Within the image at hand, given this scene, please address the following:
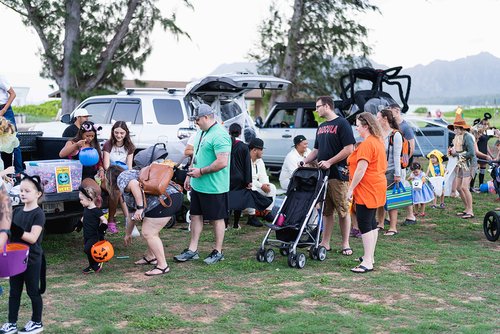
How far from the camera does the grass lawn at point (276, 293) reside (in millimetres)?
5410

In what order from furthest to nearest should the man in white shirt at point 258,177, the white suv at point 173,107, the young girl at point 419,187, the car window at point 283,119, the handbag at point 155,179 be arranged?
the car window at point 283,119, the white suv at point 173,107, the young girl at point 419,187, the man in white shirt at point 258,177, the handbag at point 155,179

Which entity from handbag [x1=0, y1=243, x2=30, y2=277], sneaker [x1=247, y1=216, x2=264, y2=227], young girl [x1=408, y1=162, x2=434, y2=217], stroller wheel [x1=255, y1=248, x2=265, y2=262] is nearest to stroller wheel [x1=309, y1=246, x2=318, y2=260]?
stroller wheel [x1=255, y1=248, x2=265, y2=262]

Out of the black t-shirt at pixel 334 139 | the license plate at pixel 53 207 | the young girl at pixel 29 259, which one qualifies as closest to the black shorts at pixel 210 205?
the black t-shirt at pixel 334 139

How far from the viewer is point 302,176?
7941 mm

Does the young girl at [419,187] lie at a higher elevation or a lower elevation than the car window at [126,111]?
lower

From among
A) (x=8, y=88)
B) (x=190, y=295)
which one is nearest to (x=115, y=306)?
(x=190, y=295)

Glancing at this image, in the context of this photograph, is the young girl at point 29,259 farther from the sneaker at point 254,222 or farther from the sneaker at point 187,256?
the sneaker at point 254,222

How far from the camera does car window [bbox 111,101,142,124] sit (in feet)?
39.4

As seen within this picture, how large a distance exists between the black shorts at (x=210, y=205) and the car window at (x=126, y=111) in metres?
4.69

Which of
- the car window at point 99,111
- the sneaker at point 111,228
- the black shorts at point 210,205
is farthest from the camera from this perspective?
the car window at point 99,111

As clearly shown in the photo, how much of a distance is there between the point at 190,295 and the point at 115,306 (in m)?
0.75

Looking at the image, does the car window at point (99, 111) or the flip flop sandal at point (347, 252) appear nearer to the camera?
the flip flop sandal at point (347, 252)

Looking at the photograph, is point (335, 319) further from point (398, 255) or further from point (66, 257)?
point (66, 257)

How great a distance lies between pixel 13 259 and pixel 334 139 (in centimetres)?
416
